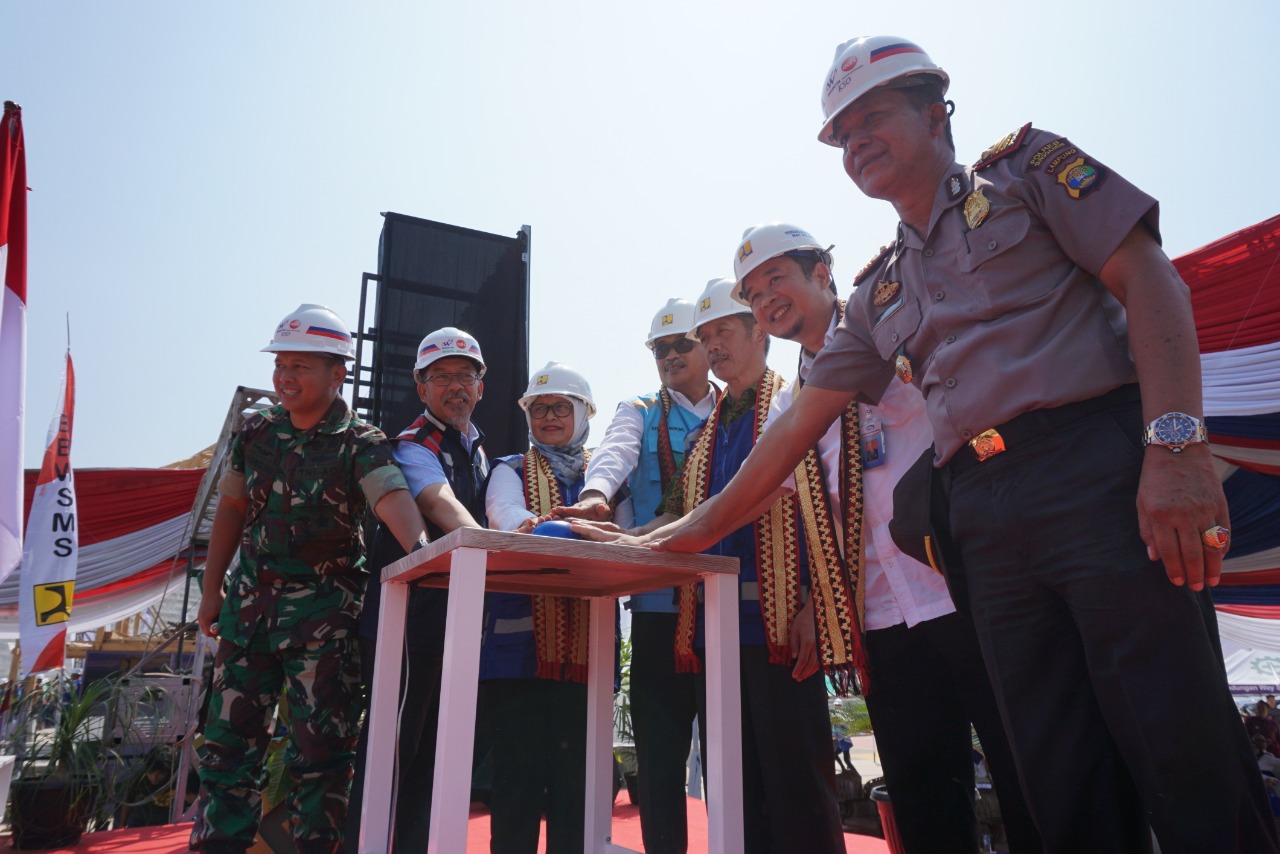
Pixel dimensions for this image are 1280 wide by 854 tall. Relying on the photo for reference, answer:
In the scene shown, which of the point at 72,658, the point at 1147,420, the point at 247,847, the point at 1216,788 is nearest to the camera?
the point at 1216,788

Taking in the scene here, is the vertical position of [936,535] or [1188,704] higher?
[936,535]

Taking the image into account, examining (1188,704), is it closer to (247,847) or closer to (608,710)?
(608,710)

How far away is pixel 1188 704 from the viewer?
3.21 feet

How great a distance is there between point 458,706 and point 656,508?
1384 millimetres

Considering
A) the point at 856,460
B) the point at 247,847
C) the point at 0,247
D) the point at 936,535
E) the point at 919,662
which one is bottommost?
the point at 247,847

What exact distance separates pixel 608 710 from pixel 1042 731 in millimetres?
1242

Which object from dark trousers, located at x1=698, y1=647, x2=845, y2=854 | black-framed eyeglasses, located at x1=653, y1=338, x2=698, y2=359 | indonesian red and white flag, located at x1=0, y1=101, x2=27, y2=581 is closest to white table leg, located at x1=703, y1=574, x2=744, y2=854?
dark trousers, located at x1=698, y1=647, x2=845, y2=854

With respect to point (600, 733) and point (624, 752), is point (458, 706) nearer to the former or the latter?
point (600, 733)

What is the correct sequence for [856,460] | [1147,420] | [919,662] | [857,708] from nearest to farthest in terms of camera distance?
1. [1147,420]
2. [919,662]
3. [856,460]
4. [857,708]

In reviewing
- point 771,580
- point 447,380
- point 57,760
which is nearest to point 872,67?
point 771,580

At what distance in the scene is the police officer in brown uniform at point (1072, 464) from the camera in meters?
0.99

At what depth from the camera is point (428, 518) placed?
284 cm

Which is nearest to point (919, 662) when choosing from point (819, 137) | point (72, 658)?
point (819, 137)

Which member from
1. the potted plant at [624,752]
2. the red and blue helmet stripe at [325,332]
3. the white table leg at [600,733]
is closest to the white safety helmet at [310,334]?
the red and blue helmet stripe at [325,332]
